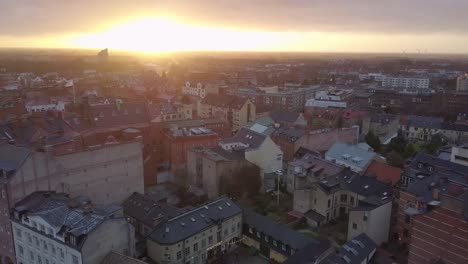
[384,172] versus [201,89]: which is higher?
[201,89]

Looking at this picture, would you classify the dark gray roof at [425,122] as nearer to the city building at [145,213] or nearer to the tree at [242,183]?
the tree at [242,183]

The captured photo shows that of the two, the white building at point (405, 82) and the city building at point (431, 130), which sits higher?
the white building at point (405, 82)

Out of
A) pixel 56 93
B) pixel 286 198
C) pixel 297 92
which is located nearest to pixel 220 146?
pixel 286 198

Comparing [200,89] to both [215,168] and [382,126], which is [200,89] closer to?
[382,126]

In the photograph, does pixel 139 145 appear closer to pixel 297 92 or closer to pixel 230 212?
pixel 230 212

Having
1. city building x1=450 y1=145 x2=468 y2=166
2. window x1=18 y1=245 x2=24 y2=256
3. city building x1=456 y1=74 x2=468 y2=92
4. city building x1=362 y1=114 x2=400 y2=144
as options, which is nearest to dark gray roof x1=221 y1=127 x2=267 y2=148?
city building x1=450 y1=145 x2=468 y2=166

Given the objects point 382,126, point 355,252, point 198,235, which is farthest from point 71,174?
point 382,126

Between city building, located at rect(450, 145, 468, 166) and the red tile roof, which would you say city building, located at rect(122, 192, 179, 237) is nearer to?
the red tile roof

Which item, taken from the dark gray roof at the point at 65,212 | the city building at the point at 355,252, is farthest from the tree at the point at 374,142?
the dark gray roof at the point at 65,212
